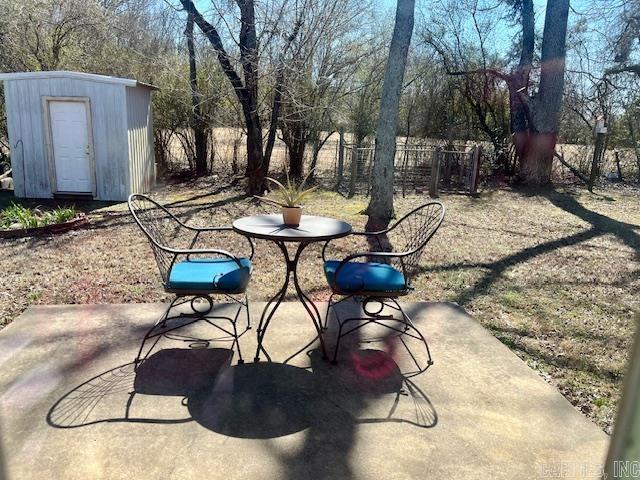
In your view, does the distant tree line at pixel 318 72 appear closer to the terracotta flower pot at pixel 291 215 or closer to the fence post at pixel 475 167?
the fence post at pixel 475 167

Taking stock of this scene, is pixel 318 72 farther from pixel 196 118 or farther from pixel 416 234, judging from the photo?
pixel 416 234

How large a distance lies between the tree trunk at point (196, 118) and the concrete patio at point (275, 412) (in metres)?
8.13

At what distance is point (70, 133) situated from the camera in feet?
26.2

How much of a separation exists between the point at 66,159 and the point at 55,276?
456 centimetres

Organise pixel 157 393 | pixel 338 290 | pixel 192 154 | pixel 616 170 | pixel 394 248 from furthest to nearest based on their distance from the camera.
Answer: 1. pixel 616 170
2. pixel 192 154
3. pixel 394 248
4. pixel 338 290
5. pixel 157 393

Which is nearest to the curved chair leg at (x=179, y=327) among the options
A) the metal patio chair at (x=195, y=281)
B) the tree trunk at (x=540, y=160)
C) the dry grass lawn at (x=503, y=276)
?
the metal patio chair at (x=195, y=281)

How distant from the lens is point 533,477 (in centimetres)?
193

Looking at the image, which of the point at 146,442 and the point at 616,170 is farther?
the point at 616,170

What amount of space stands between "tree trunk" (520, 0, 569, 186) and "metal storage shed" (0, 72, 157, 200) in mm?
8663

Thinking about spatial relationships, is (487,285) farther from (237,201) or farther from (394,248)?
(237,201)

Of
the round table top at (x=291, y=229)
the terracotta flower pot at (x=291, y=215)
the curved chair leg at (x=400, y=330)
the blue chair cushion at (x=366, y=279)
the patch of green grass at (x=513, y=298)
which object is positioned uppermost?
the terracotta flower pot at (x=291, y=215)

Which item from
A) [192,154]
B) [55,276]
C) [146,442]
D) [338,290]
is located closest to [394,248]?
[338,290]

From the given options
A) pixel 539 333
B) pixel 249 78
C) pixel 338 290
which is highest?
pixel 249 78

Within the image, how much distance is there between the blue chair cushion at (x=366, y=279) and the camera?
279 centimetres
